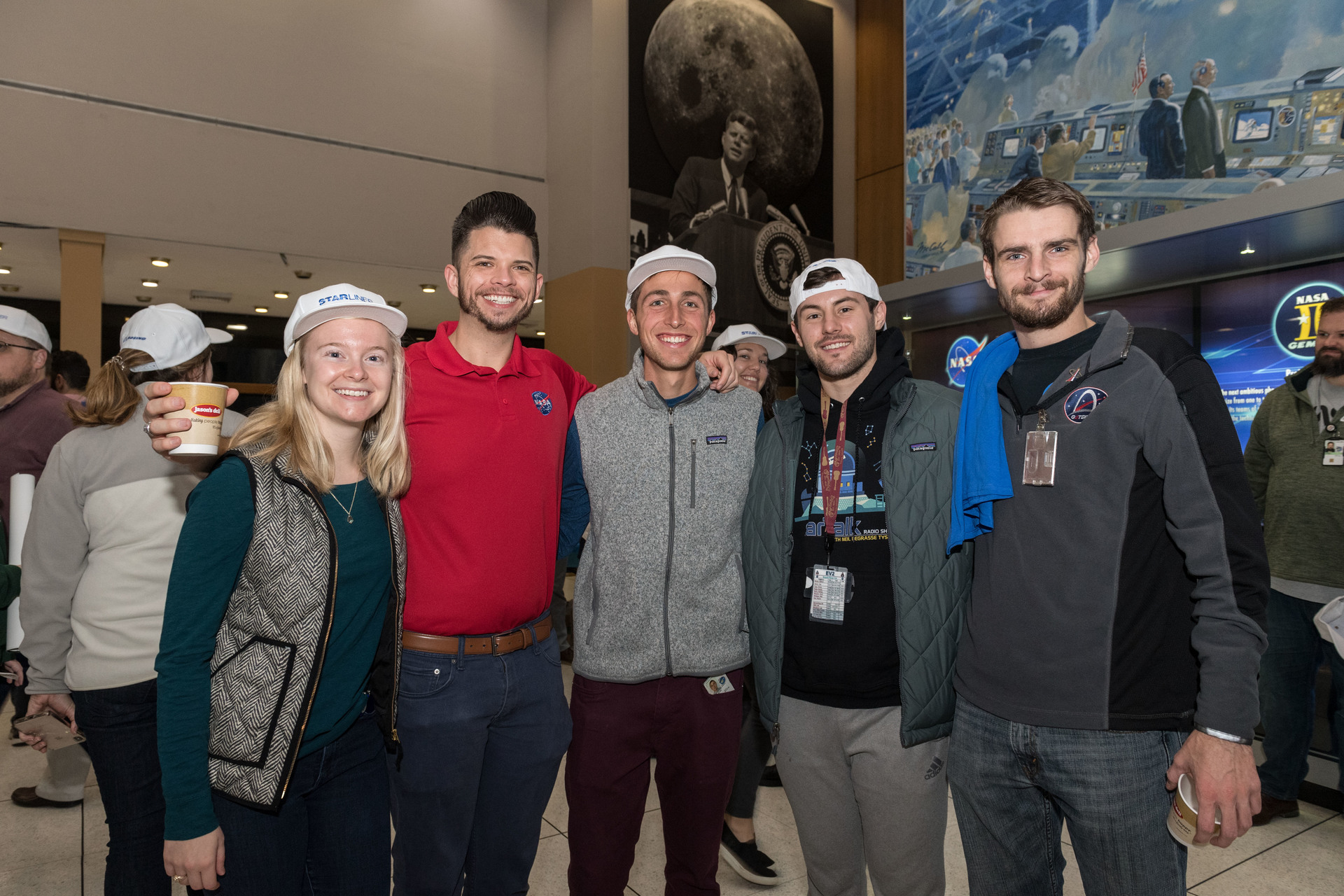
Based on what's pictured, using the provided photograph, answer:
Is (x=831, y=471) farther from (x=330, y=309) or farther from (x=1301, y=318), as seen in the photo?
(x=1301, y=318)

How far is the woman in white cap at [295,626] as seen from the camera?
1.45m

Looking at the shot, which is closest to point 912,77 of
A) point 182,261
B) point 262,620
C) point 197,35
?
point 197,35

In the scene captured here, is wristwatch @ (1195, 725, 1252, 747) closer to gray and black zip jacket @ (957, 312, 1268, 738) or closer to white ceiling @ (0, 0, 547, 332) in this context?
gray and black zip jacket @ (957, 312, 1268, 738)

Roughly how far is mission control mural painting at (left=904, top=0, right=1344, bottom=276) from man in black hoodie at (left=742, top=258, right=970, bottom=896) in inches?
136

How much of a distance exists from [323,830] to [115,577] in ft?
3.42

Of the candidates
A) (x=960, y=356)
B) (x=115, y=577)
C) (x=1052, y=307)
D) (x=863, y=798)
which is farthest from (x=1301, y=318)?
(x=115, y=577)

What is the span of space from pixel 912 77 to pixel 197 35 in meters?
6.84

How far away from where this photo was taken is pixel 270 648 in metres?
1.51

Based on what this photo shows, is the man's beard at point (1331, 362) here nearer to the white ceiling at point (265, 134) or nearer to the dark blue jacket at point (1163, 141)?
the dark blue jacket at point (1163, 141)

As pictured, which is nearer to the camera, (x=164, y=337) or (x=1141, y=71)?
(x=164, y=337)

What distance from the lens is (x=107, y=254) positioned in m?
7.30

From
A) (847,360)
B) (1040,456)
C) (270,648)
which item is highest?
(847,360)

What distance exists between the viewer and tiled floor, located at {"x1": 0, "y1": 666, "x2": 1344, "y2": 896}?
2.89m

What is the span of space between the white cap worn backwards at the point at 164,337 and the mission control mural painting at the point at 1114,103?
4963 millimetres
